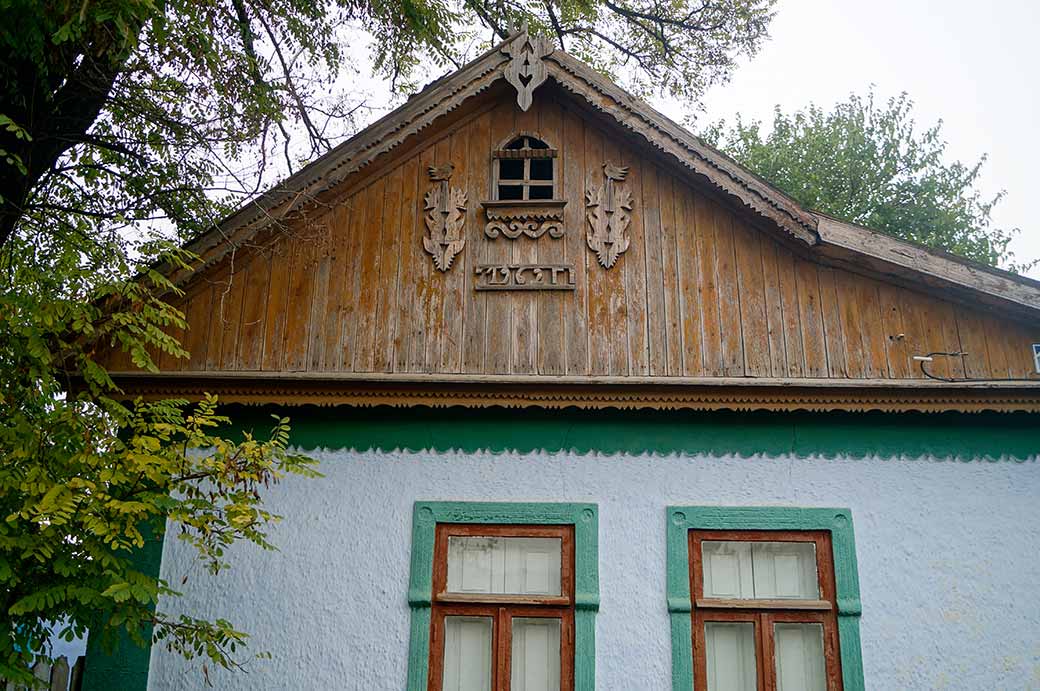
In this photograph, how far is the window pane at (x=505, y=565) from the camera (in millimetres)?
6773

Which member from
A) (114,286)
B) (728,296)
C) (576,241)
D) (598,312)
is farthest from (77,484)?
(728,296)

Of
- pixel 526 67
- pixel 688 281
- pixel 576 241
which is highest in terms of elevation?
pixel 526 67

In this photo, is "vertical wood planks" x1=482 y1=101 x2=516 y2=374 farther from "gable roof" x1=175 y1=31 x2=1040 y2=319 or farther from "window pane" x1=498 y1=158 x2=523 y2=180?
"gable roof" x1=175 y1=31 x2=1040 y2=319

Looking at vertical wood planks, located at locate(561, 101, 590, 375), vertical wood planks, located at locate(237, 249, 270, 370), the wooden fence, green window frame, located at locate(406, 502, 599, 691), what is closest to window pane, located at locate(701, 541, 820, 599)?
green window frame, located at locate(406, 502, 599, 691)

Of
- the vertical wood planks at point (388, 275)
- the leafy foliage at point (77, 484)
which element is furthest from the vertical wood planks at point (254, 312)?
the leafy foliage at point (77, 484)

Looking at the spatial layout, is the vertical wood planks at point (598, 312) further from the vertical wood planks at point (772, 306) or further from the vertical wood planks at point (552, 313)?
the vertical wood planks at point (772, 306)

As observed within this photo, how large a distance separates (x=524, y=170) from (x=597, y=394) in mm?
1997

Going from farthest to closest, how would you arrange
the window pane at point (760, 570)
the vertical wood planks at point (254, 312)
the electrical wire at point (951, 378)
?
the vertical wood planks at point (254, 312), the electrical wire at point (951, 378), the window pane at point (760, 570)

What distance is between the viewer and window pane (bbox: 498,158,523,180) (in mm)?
7867

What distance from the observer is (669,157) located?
747cm

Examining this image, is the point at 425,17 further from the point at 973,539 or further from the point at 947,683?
the point at 947,683

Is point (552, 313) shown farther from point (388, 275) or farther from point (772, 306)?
point (772, 306)

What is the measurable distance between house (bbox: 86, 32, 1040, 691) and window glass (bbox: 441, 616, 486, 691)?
20 millimetres

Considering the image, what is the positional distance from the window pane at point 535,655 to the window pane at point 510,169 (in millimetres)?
3488
